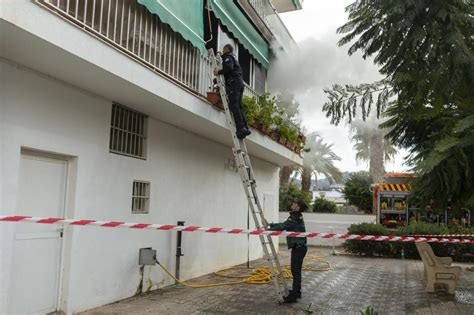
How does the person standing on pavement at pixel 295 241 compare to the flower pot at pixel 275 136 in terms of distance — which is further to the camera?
the flower pot at pixel 275 136

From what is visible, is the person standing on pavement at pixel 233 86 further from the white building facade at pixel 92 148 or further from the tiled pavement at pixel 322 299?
the tiled pavement at pixel 322 299

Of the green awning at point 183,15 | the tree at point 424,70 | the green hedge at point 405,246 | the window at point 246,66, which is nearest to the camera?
the tree at point 424,70

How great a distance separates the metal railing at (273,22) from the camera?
1265 cm

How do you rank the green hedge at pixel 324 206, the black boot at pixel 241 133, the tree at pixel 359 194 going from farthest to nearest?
the tree at pixel 359 194, the green hedge at pixel 324 206, the black boot at pixel 241 133

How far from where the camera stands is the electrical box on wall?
7613 millimetres

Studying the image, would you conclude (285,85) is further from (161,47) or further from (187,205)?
(161,47)

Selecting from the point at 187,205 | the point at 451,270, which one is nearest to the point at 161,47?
the point at 187,205

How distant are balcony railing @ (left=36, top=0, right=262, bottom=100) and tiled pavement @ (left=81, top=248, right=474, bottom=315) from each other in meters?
3.56

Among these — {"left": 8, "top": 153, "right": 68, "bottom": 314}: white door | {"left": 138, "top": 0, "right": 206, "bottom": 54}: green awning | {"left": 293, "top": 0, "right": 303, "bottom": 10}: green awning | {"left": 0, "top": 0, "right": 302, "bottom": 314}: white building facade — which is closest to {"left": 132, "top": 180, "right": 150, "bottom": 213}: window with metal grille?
{"left": 0, "top": 0, "right": 302, "bottom": 314}: white building facade

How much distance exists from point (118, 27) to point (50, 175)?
2396mm

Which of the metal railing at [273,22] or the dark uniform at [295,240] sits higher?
the metal railing at [273,22]

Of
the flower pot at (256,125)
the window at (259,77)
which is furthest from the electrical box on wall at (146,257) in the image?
the window at (259,77)

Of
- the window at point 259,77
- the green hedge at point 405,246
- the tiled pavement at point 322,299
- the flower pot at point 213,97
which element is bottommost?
the tiled pavement at point 322,299

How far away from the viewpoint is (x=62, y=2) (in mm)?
6207
